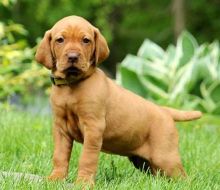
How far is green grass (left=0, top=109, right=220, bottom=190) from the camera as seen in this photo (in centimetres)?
426

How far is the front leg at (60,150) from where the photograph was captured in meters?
4.33

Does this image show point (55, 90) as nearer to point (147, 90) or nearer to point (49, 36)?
point (49, 36)

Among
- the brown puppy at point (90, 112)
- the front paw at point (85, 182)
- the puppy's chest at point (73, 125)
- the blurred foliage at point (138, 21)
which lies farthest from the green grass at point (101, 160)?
the blurred foliage at point (138, 21)

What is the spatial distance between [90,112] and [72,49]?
1.34 ft

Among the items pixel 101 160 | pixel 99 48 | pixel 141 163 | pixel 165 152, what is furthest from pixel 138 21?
pixel 99 48

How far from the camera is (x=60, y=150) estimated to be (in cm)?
435

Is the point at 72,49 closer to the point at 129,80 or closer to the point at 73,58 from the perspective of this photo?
the point at 73,58

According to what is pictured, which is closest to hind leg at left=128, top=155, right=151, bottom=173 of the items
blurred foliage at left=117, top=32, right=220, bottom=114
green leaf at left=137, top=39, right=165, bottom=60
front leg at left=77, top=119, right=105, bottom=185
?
front leg at left=77, top=119, right=105, bottom=185

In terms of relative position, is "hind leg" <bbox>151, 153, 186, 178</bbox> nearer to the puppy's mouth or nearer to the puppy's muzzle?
the puppy's mouth

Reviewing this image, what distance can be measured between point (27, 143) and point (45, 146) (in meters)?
0.15

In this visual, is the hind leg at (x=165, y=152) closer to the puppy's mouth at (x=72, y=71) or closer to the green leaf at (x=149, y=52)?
the puppy's mouth at (x=72, y=71)

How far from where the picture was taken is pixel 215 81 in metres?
9.23

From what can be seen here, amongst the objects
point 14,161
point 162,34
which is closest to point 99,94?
point 14,161

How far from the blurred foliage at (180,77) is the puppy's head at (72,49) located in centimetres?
468
